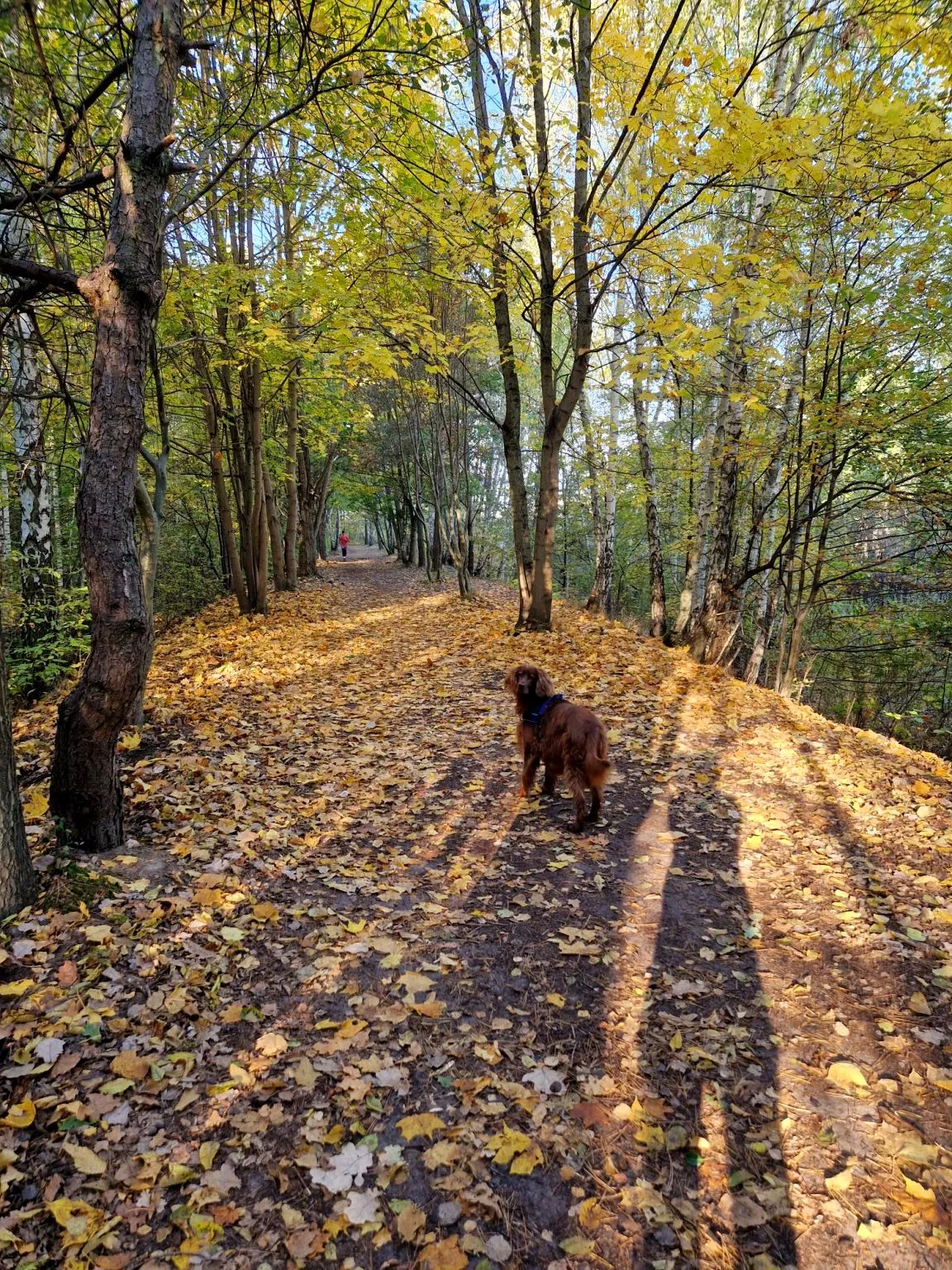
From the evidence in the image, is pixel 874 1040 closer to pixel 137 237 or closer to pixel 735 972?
pixel 735 972

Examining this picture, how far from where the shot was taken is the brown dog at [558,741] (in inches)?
192

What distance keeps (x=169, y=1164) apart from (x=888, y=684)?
13.2m

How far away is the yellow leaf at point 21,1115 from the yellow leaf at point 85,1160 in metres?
0.17

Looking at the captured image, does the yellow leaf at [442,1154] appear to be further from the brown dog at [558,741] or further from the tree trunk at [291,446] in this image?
the tree trunk at [291,446]

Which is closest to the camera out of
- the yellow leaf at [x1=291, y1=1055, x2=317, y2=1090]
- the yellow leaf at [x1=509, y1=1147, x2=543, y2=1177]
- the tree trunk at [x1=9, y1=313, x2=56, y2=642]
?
the yellow leaf at [x1=509, y1=1147, x2=543, y2=1177]

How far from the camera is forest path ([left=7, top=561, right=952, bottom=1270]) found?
225 cm

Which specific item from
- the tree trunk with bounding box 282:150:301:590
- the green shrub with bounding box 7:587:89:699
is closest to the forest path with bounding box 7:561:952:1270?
the green shrub with bounding box 7:587:89:699

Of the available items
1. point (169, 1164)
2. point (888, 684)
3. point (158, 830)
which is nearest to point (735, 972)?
point (169, 1164)

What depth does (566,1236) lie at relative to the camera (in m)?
2.23

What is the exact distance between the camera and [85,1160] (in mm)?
2305

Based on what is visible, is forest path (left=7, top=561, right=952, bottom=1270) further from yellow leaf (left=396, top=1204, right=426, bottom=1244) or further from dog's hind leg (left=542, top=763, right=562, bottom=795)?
dog's hind leg (left=542, top=763, right=562, bottom=795)

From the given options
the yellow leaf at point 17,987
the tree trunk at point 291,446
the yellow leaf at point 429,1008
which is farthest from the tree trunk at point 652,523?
the yellow leaf at point 17,987

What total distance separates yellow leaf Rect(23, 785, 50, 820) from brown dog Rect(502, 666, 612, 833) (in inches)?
Answer: 143

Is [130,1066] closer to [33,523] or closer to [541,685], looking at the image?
[541,685]
